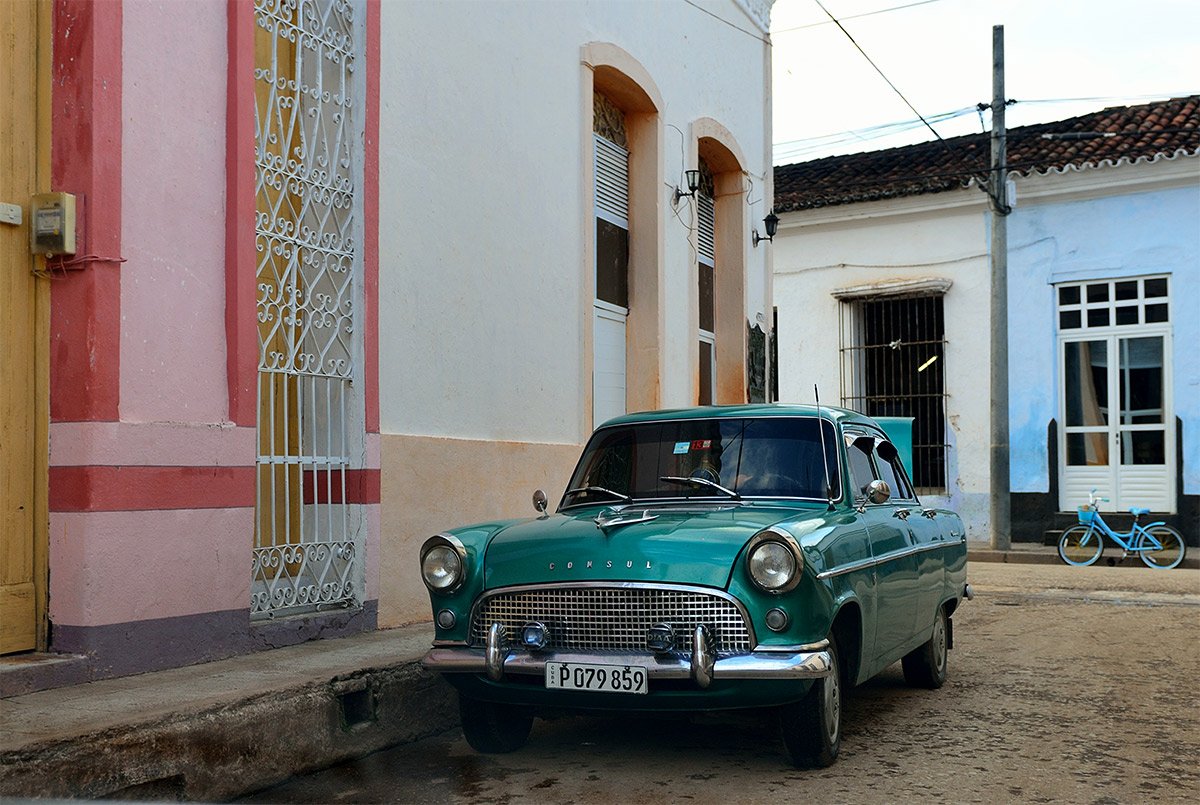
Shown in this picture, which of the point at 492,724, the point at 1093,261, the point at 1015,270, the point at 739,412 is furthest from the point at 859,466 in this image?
the point at 1015,270

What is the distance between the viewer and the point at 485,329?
9070mm

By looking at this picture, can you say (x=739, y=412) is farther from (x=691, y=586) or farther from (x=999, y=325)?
(x=999, y=325)

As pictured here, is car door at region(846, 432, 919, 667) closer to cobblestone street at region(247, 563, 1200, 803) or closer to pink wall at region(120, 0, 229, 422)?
cobblestone street at region(247, 563, 1200, 803)

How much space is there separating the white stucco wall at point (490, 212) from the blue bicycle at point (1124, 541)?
749cm

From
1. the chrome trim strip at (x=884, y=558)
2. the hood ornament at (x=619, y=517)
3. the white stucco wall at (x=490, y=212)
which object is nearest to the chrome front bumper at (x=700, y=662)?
the chrome trim strip at (x=884, y=558)

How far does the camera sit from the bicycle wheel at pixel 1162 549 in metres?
16.1

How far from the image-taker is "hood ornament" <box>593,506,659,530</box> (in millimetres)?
5148

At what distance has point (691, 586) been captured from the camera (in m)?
4.73

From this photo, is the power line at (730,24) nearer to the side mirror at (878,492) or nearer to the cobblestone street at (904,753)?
the cobblestone street at (904,753)

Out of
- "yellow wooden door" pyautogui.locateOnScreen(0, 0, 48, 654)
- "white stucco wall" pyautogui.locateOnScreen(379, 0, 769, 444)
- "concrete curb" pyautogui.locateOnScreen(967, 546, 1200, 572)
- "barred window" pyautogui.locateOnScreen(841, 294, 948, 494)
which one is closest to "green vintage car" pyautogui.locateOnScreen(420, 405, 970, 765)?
"yellow wooden door" pyautogui.locateOnScreen(0, 0, 48, 654)

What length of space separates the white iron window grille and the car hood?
2.10 metres

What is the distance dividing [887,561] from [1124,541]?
477 inches

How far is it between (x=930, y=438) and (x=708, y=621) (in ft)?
51.9

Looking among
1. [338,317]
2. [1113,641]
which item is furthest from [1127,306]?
[338,317]
